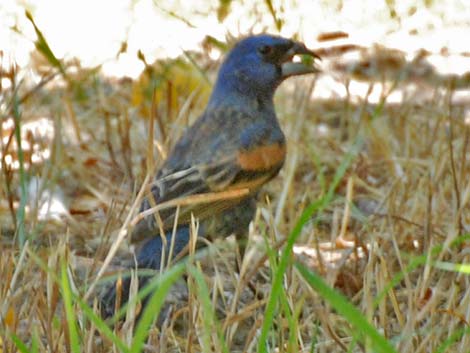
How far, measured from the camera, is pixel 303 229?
4.20 m

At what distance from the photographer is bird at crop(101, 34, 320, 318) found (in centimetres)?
359

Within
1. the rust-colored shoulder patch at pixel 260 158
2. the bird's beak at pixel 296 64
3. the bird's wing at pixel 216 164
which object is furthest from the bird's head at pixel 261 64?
the rust-colored shoulder patch at pixel 260 158

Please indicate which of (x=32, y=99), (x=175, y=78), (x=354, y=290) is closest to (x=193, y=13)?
(x=175, y=78)

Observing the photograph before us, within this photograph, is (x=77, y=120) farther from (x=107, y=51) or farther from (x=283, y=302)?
(x=283, y=302)

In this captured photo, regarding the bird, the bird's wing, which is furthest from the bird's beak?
the bird's wing

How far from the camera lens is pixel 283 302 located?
2.53m

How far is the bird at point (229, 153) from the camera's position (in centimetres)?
359

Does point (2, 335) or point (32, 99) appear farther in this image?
point (32, 99)

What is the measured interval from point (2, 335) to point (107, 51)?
11.2 ft

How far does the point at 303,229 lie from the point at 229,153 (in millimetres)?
523

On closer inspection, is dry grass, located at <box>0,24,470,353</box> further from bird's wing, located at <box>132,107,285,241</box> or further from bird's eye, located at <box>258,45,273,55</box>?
bird's eye, located at <box>258,45,273,55</box>

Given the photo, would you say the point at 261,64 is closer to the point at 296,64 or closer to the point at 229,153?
the point at 296,64

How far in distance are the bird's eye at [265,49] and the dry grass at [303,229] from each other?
317mm

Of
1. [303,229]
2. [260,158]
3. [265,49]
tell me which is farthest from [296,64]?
[303,229]
